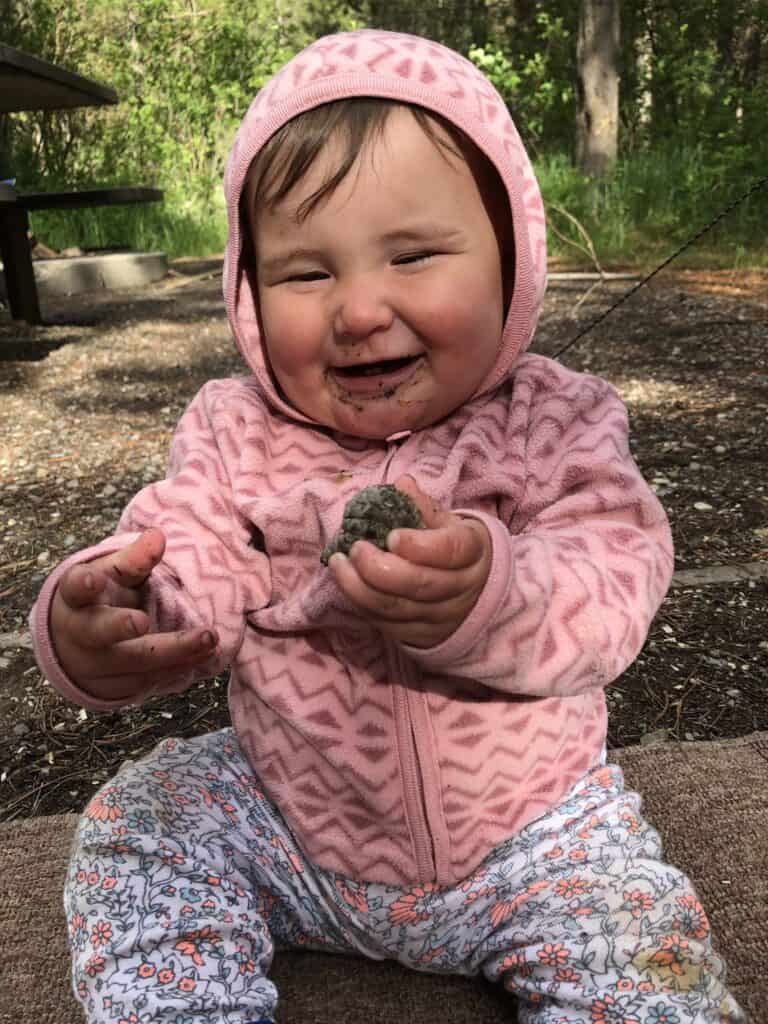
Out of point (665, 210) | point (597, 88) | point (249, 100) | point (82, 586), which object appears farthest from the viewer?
point (249, 100)

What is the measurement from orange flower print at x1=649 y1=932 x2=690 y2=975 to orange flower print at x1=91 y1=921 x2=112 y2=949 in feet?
1.78

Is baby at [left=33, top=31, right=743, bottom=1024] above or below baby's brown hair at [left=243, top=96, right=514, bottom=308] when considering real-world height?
below

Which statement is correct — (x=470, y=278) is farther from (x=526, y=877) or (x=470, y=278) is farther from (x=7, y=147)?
(x=7, y=147)

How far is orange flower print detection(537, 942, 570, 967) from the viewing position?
958 millimetres

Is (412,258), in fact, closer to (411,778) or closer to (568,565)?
(568,565)

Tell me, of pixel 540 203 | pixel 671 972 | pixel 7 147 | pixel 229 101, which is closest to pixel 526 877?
pixel 671 972

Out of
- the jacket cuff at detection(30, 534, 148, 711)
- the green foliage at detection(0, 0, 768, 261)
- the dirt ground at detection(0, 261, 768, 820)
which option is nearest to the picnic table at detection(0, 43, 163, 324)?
the dirt ground at detection(0, 261, 768, 820)

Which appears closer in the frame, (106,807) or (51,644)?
(51,644)

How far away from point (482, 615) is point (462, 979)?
532 millimetres

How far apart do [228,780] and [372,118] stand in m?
0.78

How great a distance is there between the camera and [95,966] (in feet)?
3.16

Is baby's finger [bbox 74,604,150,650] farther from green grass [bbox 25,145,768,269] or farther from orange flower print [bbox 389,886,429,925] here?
green grass [bbox 25,145,768,269]

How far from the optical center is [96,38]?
9.54 meters

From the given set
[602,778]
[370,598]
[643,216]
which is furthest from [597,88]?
[370,598]
